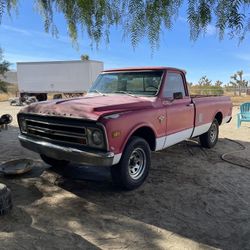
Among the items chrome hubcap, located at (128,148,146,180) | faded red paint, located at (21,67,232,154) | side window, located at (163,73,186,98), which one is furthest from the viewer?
side window, located at (163,73,186,98)

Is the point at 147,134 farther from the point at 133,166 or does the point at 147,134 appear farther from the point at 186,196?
the point at 186,196

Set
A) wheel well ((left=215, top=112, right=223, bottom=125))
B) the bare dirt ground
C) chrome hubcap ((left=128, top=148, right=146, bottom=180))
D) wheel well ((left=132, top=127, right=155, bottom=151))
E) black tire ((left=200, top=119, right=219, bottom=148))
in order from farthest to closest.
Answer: wheel well ((left=215, top=112, right=223, bottom=125)) < black tire ((left=200, top=119, right=219, bottom=148)) < wheel well ((left=132, top=127, right=155, bottom=151)) < chrome hubcap ((left=128, top=148, right=146, bottom=180)) < the bare dirt ground

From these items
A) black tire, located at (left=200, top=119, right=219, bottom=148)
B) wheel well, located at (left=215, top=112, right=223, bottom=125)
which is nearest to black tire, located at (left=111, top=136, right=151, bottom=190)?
black tire, located at (left=200, top=119, right=219, bottom=148)

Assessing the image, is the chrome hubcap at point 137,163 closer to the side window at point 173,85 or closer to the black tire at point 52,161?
the side window at point 173,85

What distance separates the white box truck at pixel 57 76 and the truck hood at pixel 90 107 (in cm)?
2156

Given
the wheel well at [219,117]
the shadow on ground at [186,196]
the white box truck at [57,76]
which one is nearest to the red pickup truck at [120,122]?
the shadow on ground at [186,196]

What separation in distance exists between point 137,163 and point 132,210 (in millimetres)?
1061

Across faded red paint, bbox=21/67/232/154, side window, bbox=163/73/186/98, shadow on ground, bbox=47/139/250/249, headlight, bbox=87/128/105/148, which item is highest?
side window, bbox=163/73/186/98

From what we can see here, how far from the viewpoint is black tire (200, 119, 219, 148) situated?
25.4ft

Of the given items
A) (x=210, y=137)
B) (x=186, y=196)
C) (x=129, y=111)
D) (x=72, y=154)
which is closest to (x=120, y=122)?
(x=129, y=111)

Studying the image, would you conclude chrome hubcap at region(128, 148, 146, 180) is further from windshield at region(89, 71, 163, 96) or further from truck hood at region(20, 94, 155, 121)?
windshield at region(89, 71, 163, 96)

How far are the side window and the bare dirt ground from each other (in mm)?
1498

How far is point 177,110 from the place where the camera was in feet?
19.5

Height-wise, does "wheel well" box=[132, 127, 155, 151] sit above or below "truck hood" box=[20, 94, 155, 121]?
below
